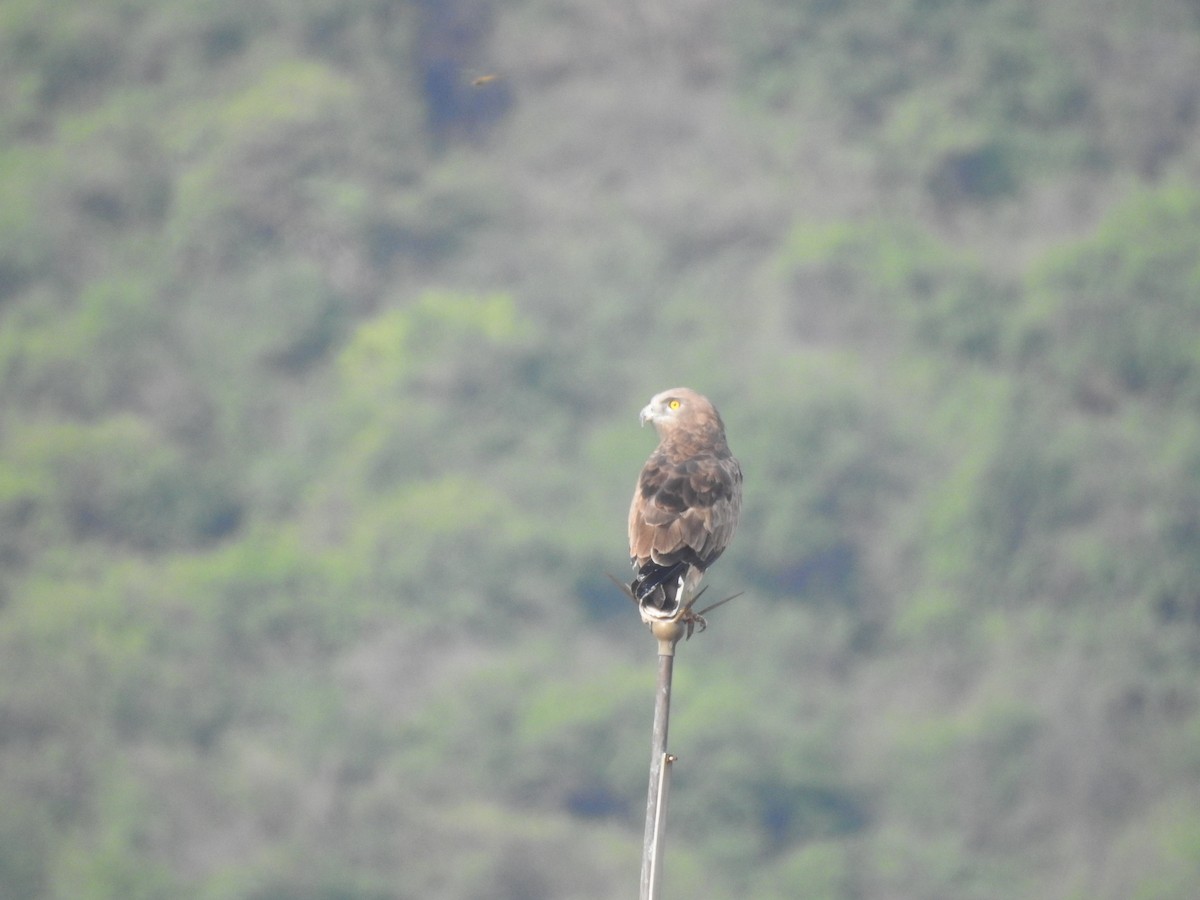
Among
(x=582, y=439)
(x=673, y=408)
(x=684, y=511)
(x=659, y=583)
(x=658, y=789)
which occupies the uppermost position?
(x=582, y=439)

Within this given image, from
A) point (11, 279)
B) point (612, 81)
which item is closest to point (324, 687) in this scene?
point (11, 279)

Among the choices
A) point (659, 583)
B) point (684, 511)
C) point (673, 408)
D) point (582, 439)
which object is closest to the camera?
point (659, 583)

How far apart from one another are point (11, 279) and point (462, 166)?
37.8 feet

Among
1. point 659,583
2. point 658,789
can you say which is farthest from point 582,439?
point 658,789

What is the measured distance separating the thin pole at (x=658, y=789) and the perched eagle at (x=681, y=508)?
775mm

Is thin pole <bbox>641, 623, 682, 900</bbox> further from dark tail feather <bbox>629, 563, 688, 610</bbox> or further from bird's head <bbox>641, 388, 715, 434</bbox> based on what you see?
bird's head <bbox>641, 388, 715, 434</bbox>

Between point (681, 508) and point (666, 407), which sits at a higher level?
point (666, 407)

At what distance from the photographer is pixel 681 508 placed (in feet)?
27.4

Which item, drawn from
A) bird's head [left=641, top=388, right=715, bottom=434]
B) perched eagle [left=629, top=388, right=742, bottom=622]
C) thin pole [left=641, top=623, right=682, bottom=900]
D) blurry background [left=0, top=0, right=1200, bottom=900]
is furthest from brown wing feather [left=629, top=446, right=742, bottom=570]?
blurry background [left=0, top=0, right=1200, bottom=900]

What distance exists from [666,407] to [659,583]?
2.79 metres

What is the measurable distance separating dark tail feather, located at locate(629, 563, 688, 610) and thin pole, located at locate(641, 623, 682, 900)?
38.3 inches

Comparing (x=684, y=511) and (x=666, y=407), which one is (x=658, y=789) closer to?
(x=684, y=511)

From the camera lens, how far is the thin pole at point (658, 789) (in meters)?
5.84

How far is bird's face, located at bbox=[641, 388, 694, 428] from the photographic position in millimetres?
9945
